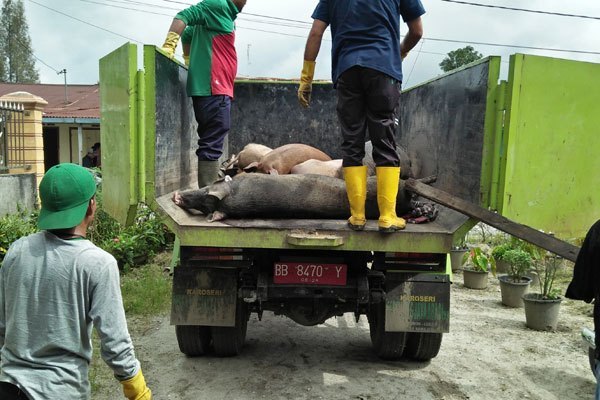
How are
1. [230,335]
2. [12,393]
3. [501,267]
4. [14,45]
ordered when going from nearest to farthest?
[12,393]
[230,335]
[501,267]
[14,45]

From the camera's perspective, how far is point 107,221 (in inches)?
305

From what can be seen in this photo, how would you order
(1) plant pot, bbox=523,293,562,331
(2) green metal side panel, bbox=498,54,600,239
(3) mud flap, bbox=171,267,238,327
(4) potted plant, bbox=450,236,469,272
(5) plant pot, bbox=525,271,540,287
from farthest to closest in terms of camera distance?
1. (4) potted plant, bbox=450,236,469,272
2. (5) plant pot, bbox=525,271,540,287
3. (1) plant pot, bbox=523,293,562,331
4. (3) mud flap, bbox=171,267,238,327
5. (2) green metal side panel, bbox=498,54,600,239

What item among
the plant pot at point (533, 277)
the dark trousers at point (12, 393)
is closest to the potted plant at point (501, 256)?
the plant pot at point (533, 277)

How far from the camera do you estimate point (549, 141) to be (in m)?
3.30

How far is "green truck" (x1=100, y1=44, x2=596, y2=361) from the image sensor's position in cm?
342

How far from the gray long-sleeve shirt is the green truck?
1.47 metres

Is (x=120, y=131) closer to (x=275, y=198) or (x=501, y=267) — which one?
(x=275, y=198)

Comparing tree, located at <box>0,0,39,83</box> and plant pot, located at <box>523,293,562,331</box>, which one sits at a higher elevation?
tree, located at <box>0,0,39,83</box>

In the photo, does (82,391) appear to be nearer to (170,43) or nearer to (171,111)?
(171,111)

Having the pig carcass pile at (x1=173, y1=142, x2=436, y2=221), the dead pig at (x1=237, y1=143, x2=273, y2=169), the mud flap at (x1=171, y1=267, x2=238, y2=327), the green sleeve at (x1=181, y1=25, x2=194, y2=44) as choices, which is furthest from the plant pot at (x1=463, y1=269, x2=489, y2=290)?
the green sleeve at (x1=181, y1=25, x2=194, y2=44)

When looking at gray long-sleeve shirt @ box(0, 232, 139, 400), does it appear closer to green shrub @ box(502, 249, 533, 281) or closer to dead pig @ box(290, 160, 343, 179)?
dead pig @ box(290, 160, 343, 179)

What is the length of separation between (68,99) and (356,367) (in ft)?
61.1

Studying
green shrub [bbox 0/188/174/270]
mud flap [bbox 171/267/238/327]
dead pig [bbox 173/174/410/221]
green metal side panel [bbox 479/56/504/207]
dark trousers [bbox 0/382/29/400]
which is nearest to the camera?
dark trousers [bbox 0/382/29/400]

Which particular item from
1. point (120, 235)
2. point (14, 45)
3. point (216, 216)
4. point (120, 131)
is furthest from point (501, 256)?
point (14, 45)
